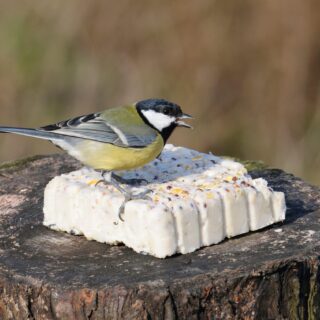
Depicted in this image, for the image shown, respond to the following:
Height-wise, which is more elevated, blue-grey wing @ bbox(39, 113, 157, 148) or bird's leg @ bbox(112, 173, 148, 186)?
blue-grey wing @ bbox(39, 113, 157, 148)

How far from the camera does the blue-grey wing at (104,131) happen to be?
405 cm

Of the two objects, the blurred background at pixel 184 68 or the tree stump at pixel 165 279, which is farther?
the blurred background at pixel 184 68

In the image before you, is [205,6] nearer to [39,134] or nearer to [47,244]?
[39,134]

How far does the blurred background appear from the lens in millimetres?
7051

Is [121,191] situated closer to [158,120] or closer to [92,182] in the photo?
[92,182]

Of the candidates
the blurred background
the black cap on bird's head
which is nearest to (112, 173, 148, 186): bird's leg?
the black cap on bird's head

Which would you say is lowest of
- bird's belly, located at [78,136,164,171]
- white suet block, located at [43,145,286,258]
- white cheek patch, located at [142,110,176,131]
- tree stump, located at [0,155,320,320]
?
tree stump, located at [0,155,320,320]

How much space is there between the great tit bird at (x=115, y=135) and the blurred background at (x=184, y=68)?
116 inches

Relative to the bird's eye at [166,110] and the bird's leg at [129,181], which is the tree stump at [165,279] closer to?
the bird's leg at [129,181]

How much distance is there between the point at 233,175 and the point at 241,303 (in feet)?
2.61

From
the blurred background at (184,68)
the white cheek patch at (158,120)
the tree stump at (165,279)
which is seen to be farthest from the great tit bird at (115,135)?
the blurred background at (184,68)

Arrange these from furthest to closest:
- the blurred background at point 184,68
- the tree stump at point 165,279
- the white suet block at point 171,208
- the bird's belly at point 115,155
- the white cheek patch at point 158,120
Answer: the blurred background at point 184,68, the white cheek patch at point 158,120, the bird's belly at point 115,155, the white suet block at point 171,208, the tree stump at point 165,279

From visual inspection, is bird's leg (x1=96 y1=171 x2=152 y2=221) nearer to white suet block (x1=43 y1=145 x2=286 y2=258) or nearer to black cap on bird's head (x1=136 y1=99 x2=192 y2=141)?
white suet block (x1=43 y1=145 x2=286 y2=258)

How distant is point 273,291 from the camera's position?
337 cm
